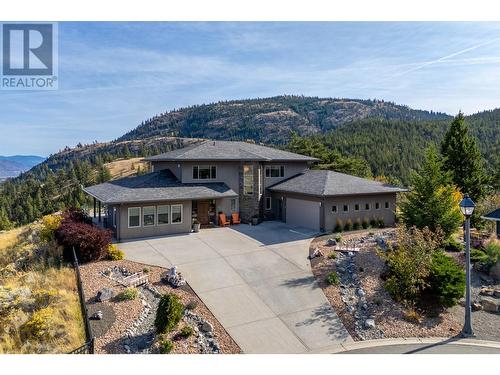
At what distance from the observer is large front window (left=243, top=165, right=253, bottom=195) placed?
26000mm

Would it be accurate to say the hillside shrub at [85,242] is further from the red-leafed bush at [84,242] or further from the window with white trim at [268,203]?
the window with white trim at [268,203]

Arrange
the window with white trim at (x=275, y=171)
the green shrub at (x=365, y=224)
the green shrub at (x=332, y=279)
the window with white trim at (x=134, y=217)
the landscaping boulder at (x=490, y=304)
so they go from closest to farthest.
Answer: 1. the landscaping boulder at (x=490, y=304)
2. the green shrub at (x=332, y=279)
3. the window with white trim at (x=134, y=217)
4. the green shrub at (x=365, y=224)
5. the window with white trim at (x=275, y=171)

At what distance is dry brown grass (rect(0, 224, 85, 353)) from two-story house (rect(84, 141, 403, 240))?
533 cm

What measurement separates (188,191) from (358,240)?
11.3 metres

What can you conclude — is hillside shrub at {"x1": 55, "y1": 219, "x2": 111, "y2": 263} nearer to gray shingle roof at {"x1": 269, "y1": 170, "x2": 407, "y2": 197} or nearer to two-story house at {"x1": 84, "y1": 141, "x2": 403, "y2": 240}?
two-story house at {"x1": 84, "y1": 141, "x2": 403, "y2": 240}

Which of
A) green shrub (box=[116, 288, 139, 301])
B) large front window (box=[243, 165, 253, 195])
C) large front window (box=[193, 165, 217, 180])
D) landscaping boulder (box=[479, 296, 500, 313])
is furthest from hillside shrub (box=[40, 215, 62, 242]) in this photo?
landscaping boulder (box=[479, 296, 500, 313])

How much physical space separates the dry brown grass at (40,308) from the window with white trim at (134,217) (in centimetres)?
475

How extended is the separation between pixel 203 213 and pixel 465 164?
25.5 m

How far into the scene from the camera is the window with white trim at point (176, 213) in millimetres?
22156

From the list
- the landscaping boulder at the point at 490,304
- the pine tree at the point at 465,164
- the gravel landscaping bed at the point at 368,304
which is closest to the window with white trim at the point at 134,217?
the gravel landscaping bed at the point at 368,304

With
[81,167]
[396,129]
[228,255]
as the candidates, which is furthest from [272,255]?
[396,129]

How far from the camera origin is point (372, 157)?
282 feet

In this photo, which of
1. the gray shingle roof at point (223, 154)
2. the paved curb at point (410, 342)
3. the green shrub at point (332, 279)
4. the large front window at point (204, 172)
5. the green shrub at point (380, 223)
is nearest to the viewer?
the paved curb at point (410, 342)

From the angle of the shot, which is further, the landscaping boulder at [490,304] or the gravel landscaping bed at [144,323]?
the landscaping boulder at [490,304]
